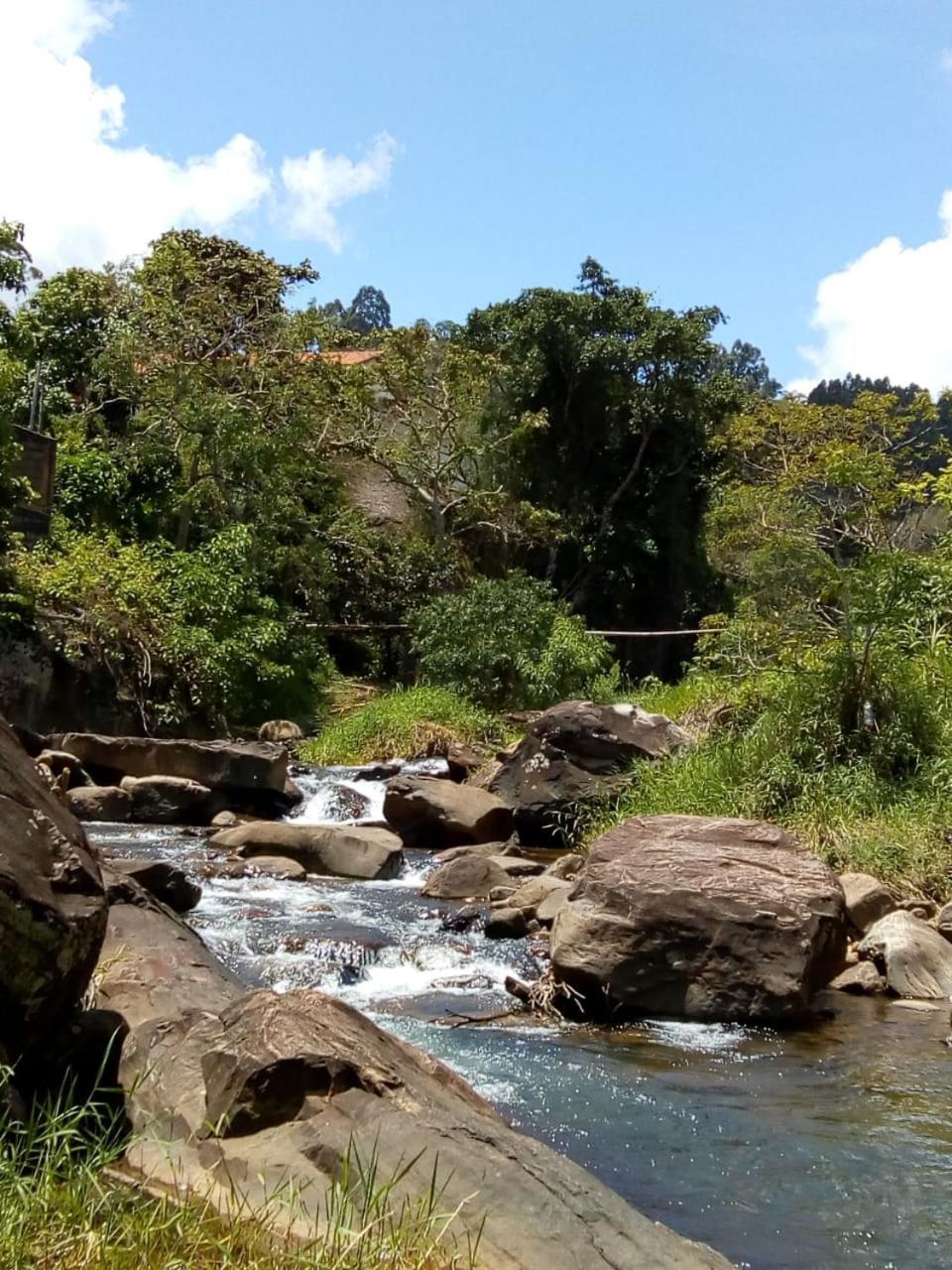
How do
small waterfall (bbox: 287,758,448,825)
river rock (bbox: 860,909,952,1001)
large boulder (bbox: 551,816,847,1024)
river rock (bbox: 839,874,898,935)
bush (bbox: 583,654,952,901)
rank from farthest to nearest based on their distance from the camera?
small waterfall (bbox: 287,758,448,825)
bush (bbox: 583,654,952,901)
river rock (bbox: 839,874,898,935)
river rock (bbox: 860,909,952,1001)
large boulder (bbox: 551,816,847,1024)

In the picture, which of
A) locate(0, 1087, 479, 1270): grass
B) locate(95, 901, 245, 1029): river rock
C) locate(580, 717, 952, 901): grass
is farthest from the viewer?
locate(580, 717, 952, 901): grass

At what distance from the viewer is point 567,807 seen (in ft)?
45.5

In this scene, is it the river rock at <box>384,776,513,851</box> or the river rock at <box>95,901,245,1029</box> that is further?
the river rock at <box>384,776,513,851</box>

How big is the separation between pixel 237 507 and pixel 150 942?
57.1 ft

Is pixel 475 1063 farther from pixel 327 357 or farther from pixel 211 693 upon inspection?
pixel 327 357

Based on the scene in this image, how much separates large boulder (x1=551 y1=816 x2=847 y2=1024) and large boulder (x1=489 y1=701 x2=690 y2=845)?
547cm

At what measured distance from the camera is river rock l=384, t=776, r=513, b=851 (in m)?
Result: 14.1

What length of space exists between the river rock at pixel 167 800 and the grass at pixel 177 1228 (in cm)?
1148

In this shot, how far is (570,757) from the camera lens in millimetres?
14141

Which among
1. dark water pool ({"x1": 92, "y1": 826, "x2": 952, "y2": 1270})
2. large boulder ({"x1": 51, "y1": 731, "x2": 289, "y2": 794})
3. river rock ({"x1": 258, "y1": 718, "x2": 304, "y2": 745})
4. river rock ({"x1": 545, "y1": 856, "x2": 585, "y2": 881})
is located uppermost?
river rock ({"x1": 258, "y1": 718, "x2": 304, "y2": 745})

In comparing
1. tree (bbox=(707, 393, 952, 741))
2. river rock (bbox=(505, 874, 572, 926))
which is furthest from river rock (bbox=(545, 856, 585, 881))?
tree (bbox=(707, 393, 952, 741))

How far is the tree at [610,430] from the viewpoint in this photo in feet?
85.5

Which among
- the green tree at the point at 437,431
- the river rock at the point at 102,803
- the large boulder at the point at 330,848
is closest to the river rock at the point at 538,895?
Answer: the large boulder at the point at 330,848

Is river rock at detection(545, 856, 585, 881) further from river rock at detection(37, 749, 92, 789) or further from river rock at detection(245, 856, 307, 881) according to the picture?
river rock at detection(37, 749, 92, 789)
